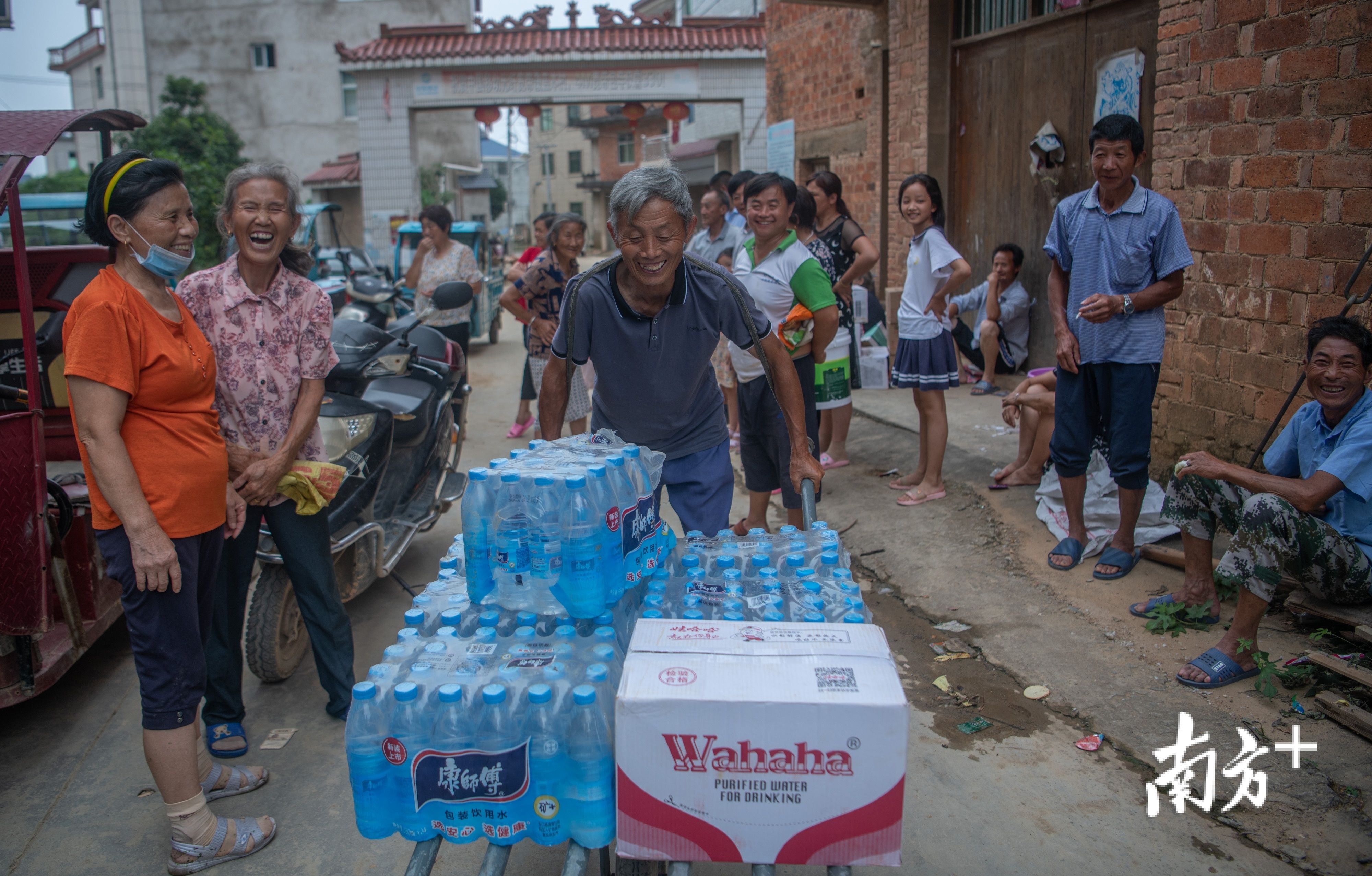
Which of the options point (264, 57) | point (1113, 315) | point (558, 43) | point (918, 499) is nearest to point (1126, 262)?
point (1113, 315)

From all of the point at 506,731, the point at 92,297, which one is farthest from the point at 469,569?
the point at 92,297

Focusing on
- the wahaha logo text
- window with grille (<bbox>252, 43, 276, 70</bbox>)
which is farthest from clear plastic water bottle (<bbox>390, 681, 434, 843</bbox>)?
window with grille (<bbox>252, 43, 276, 70</bbox>)

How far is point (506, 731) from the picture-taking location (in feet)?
5.85

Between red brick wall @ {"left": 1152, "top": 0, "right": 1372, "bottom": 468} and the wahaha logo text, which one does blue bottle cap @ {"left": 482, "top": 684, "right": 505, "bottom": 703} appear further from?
red brick wall @ {"left": 1152, "top": 0, "right": 1372, "bottom": 468}

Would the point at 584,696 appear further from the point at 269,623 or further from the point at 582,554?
the point at 269,623

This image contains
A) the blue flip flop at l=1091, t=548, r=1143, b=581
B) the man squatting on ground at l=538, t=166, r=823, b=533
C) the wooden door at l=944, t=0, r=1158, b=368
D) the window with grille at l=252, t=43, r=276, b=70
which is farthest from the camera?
the window with grille at l=252, t=43, r=276, b=70

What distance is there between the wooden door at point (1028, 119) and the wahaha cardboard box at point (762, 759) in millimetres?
5419

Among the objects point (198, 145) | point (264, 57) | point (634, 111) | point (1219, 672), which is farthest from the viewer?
point (264, 57)

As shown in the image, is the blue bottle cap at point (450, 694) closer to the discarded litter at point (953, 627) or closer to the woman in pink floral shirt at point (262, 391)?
the woman in pink floral shirt at point (262, 391)

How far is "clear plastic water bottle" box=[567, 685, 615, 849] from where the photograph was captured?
177 cm

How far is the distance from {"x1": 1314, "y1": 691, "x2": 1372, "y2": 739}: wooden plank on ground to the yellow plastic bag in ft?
11.1

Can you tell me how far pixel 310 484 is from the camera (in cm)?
301

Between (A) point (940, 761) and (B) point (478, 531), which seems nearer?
(B) point (478, 531)

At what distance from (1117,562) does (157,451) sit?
153 inches
